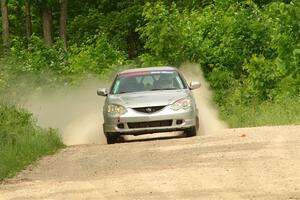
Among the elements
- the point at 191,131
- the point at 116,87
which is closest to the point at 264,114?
the point at 116,87

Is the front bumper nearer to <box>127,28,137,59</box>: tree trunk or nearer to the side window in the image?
the side window

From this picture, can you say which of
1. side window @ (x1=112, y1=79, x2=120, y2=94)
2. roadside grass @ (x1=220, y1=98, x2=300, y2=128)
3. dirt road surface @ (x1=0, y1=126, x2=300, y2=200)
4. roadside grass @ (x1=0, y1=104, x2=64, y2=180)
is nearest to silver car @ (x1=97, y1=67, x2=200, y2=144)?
side window @ (x1=112, y1=79, x2=120, y2=94)

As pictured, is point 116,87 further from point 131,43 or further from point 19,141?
point 131,43

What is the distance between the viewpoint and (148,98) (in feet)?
60.4

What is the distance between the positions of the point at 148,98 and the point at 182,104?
2.22 ft

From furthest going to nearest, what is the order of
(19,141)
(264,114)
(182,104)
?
(264,114)
(182,104)
(19,141)

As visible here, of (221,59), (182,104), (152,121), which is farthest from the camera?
(221,59)

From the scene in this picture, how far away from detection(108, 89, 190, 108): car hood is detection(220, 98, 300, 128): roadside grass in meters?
3.30

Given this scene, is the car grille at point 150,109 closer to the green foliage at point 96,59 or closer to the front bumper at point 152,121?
the front bumper at point 152,121

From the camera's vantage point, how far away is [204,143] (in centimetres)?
1622

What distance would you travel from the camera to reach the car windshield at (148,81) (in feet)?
64.1

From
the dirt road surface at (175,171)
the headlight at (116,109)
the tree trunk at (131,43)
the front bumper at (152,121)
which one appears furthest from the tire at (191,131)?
the tree trunk at (131,43)

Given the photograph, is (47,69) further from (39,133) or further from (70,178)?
(70,178)

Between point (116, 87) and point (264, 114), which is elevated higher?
point (116, 87)
